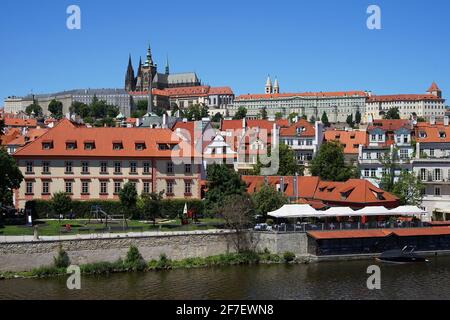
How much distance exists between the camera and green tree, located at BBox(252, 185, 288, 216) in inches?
1916

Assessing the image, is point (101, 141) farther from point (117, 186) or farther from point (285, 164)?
point (285, 164)

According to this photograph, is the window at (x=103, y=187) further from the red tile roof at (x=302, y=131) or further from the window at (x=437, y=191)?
the red tile roof at (x=302, y=131)

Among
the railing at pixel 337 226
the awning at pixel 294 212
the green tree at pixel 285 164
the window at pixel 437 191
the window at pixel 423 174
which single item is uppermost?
the green tree at pixel 285 164

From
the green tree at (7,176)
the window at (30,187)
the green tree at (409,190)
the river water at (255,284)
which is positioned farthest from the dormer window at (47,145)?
the green tree at (409,190)

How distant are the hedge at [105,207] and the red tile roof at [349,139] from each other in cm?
2832

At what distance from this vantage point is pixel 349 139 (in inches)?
3046

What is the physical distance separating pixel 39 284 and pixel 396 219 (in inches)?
1110

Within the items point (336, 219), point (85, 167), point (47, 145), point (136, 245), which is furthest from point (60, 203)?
point (336, 219)

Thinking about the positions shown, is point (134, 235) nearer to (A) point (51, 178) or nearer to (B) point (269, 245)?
(B) point (269, 245)

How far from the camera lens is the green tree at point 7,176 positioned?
4803 cm

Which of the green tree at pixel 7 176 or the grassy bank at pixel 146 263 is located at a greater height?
the green tree at pixel 7 176

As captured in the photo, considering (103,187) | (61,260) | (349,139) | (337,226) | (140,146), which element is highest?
(349,139)

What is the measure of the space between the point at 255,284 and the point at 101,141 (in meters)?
23.6

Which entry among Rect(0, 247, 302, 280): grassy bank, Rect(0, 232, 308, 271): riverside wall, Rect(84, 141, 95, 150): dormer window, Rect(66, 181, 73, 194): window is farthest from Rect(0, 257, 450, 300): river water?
Rect(84, 141, 95, 150): dormer window
